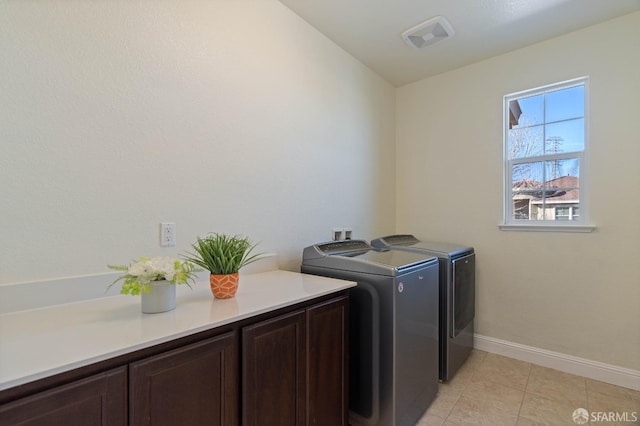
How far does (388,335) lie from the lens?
160 cm

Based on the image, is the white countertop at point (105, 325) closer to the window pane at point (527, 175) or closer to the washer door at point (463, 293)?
the washer door at point (463, 293)

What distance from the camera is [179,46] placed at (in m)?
1.56

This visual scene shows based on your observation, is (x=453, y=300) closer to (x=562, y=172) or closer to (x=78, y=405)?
(x=562, y=172)

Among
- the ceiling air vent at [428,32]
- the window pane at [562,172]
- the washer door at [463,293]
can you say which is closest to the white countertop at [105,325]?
the washer door at [463,293]

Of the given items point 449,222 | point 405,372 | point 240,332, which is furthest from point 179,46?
point 449,222

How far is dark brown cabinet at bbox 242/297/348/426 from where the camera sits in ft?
3.80

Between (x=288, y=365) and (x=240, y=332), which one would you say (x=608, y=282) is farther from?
(x=240, y=332)

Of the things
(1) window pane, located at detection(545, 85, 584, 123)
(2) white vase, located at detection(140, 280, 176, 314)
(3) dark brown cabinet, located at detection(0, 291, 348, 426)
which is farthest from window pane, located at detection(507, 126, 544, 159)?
(2) white vase, located at detection(140, 280, 176, 314)

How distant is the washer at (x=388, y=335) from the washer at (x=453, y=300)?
32 centimetres

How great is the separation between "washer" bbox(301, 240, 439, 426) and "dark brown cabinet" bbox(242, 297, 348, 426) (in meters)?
0.16

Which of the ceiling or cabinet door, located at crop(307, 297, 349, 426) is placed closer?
cabinet door, located at crop(307, 297, 349, 426)

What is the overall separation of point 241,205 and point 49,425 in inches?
50.3

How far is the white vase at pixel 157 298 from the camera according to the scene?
110 centimetres

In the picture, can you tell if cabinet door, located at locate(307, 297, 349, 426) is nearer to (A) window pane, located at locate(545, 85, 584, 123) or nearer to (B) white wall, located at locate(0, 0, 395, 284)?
(B) white wall, located at locate(0, 0, 395, 284)
